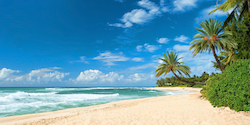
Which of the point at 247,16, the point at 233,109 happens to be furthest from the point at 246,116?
the point at 247,16

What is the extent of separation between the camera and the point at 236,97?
682cm

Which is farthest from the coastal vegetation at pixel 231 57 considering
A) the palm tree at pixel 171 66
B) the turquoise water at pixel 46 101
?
the turquoise water at pixel 46 101

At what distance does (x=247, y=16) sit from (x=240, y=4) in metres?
1.40

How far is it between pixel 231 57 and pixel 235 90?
7.07 meters

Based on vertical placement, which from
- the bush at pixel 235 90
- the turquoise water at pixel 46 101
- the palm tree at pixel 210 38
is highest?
the palm tree at pixel 210 38

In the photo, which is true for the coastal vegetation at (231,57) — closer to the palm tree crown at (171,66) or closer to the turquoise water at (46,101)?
the palm tree crown at (171,66)

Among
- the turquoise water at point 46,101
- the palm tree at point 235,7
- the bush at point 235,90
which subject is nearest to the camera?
the bush at point 235,90

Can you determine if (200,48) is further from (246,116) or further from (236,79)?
(246,116)

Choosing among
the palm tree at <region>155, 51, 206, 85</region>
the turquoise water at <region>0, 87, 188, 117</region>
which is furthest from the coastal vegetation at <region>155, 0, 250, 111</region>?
the turquoise water at <region>0, 87, 188, 117</region>

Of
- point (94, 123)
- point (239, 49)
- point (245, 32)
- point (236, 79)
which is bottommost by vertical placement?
point (94, 123)

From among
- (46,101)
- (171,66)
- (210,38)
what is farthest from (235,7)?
(46,101)

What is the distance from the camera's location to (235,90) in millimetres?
6895

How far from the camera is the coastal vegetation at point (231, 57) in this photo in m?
6.89

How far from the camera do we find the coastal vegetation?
6.89 m
